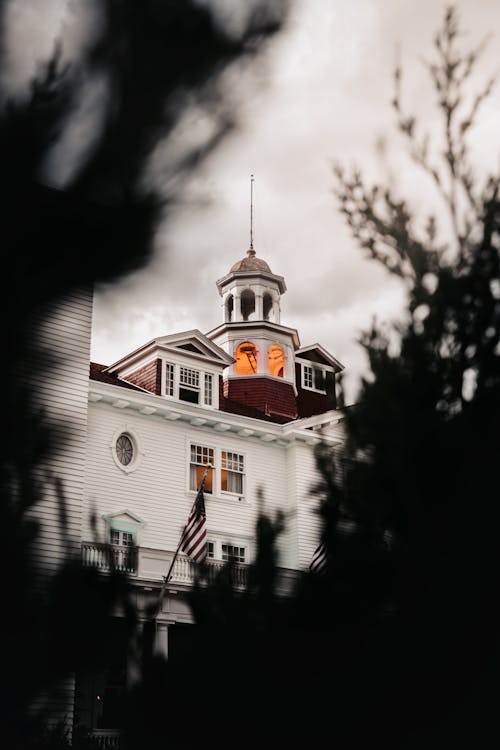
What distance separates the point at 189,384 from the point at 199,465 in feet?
9.23

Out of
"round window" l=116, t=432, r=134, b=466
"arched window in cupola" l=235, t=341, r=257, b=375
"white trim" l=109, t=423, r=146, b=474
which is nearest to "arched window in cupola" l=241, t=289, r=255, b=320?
"arched window in cupola" l=235, t=341, r=257, b=375

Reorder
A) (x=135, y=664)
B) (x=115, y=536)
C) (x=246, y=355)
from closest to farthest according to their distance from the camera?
1. (x=135, y=664)
2. (x=115, y=536)
3. (x=246, y=355)

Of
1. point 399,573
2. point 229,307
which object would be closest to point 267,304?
point 229,307

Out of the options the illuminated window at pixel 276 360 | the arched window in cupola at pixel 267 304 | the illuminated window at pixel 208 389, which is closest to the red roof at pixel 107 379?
the illuminated window at pixel 208 389

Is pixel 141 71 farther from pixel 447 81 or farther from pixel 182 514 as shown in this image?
pixel 182 514

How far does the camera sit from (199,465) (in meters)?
25.8

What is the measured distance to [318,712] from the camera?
3787mm

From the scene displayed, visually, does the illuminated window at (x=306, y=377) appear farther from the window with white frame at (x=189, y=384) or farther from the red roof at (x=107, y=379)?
the red roof at (x=107, y=379)

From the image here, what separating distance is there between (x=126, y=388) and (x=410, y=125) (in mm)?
19437

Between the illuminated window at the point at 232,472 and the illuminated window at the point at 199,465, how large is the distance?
511 millimetres

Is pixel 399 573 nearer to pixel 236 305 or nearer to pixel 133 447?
pixel 133 447

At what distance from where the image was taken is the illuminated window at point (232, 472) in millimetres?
26469

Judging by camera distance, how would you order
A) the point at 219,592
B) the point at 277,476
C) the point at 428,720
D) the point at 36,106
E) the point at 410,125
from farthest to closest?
the point at 277,476, the point at 410,125, the point at 219,592, the point at 428,720, the point at 36,106

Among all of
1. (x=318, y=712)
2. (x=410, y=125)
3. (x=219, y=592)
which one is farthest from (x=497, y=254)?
(x=318, y=712)
